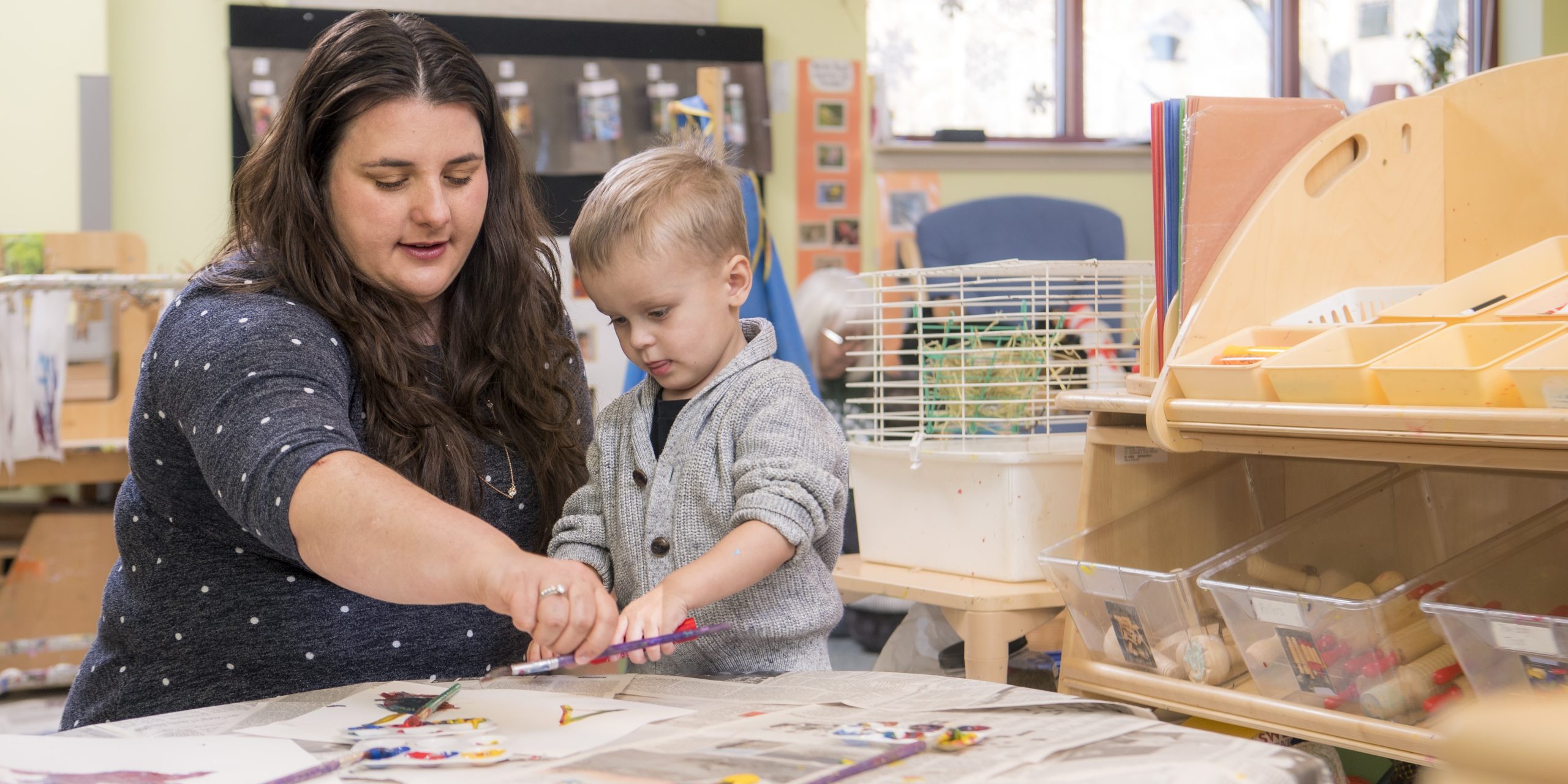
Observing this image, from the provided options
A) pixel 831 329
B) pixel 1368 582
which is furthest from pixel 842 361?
pixel 1368 582

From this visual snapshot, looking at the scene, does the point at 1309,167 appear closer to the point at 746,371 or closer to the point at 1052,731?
the point at 746,371

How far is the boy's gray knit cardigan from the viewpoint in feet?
3.32

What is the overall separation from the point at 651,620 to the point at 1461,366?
0.65 metres

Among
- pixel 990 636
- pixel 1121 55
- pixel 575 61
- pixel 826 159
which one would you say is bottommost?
pixel 990 636

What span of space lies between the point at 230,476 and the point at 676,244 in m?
0.42

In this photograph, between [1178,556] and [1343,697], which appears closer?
[1343,697]

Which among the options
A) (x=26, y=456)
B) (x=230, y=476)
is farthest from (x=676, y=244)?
(x=26, y=456)

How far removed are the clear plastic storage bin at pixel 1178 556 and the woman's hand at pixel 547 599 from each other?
649 mm

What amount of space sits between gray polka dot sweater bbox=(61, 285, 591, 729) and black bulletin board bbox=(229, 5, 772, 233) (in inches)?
113

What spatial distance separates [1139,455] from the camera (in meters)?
1.37

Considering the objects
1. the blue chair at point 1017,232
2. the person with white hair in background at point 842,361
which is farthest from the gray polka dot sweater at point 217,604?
the blue chair at point 1017,232

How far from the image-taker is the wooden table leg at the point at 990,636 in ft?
4.83

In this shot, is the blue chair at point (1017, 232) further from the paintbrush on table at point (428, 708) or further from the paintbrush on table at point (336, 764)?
the paintbrush on table at point (336, 764)

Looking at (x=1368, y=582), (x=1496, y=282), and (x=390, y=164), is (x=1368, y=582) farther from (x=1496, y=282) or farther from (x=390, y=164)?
(x=390, y=164)
